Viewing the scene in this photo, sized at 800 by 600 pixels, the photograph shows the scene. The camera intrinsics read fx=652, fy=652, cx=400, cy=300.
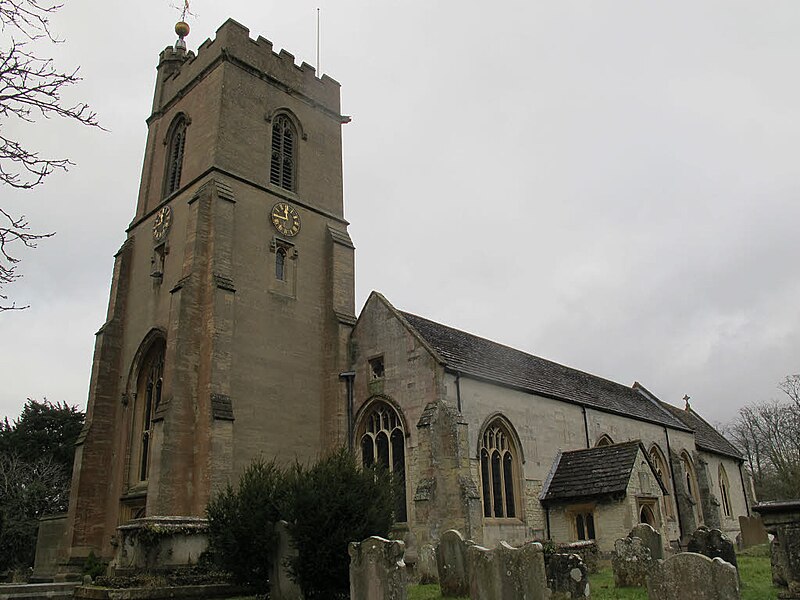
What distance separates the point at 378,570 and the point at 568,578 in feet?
12.4

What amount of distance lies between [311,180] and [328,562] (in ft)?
60.2

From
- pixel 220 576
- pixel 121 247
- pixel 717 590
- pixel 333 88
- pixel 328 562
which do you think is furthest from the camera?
pixel 333 88

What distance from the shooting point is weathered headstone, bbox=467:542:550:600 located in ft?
32.3

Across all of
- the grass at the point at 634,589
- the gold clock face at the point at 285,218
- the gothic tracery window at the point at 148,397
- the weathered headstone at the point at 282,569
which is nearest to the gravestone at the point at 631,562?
the grass at the point at 634,589

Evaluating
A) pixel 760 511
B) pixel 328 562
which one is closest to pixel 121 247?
pixel 328 562

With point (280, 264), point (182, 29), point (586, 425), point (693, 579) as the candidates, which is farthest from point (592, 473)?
point (182, 29)

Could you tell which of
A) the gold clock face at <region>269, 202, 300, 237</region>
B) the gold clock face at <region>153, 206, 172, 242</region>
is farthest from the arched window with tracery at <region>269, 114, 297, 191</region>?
the gold clock face at <region>153, 206, 172, 242</region>

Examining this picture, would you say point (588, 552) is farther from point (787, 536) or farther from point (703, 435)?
point (703, 435)

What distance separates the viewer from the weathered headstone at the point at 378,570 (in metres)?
10.9

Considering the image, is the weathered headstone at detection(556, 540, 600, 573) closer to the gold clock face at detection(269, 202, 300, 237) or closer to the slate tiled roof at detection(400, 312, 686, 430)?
the slate tiled roof at detection(400, 312, 686, 430)

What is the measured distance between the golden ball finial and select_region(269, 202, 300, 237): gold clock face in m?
13.6

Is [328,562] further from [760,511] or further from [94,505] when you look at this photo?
[94,505]

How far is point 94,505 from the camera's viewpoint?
2294cm

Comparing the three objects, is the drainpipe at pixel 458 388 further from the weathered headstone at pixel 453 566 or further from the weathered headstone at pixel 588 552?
the weathered headstone at pixel 453 566
